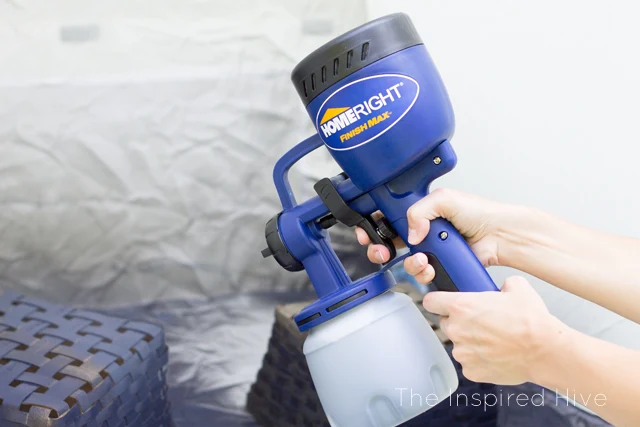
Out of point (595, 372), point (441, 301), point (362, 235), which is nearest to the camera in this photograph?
point (595, 372)

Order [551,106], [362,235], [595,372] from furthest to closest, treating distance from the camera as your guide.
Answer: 1. [551,106]
2. [362,235]
3. [595,372]

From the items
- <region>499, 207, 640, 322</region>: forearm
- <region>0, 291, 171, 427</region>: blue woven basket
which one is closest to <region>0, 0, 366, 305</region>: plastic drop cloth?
<region>0, 291, 171, 427</region>: blue woven basket

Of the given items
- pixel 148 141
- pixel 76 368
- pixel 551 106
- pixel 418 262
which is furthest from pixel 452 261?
pixel 148 141

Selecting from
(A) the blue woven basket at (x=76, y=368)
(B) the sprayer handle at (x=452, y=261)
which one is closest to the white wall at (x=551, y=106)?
(B) the sprayer handle at (x=452, y=261)

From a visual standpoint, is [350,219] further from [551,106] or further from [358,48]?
[551,106]

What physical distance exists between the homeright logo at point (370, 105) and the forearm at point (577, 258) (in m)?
0.30

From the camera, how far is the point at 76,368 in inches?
41.4

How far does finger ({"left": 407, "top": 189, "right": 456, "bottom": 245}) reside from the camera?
0.85 metres

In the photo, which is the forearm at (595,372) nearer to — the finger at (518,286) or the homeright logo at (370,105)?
the finger at (518,286)

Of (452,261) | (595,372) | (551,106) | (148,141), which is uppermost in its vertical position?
(148,141)

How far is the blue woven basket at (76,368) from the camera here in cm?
99

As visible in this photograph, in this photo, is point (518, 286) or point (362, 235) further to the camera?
point (362, 235)

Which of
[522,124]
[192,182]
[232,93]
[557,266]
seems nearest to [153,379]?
[192,182]

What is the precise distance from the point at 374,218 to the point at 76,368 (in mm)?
555
